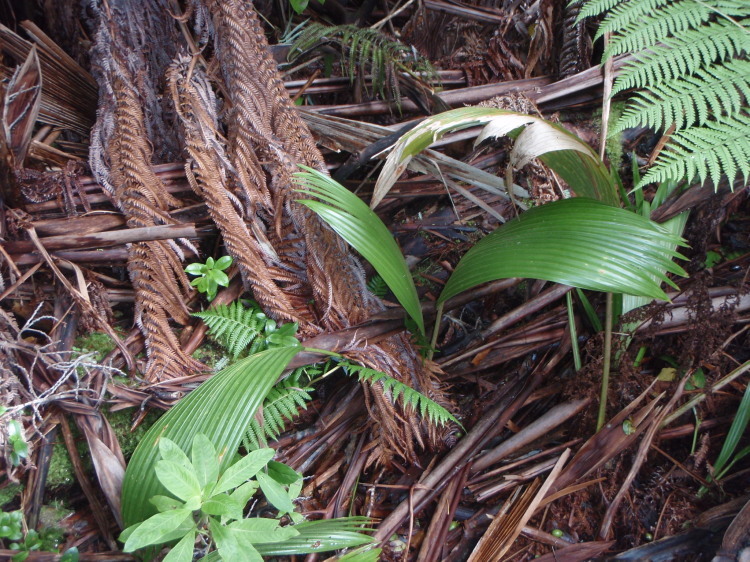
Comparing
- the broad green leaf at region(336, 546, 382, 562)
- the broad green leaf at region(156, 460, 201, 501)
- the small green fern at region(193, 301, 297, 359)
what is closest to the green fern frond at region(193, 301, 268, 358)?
the small green fern at region(193, 301, 297, 359)

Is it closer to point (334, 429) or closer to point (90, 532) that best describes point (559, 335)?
point (334, 429)

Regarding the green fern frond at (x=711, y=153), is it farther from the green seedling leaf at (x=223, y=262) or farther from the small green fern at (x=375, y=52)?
the green seedling leaf at (x=223, y=262)

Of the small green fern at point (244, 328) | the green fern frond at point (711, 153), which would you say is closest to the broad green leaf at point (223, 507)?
the small green fern at point (244, 328)

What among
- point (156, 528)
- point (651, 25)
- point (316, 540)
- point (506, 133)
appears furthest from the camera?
point (651, 25)

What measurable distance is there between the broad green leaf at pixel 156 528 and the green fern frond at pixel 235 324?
1.68ft

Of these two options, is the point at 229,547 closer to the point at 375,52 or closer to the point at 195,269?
the point at 195,269

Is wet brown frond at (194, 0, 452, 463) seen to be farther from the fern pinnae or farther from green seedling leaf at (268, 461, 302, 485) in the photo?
the fern pinnae

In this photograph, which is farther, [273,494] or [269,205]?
[269,205]

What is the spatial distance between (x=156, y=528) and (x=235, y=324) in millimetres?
587

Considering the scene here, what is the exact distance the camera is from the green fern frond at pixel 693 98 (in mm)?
1186

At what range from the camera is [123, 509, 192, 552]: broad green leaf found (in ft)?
2.79

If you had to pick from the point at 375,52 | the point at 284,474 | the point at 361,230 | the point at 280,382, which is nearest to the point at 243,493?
the point at 284,474

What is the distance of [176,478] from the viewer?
909 mm

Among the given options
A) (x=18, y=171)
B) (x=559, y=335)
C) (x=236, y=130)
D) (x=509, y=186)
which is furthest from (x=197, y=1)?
(x=559, y=335)
